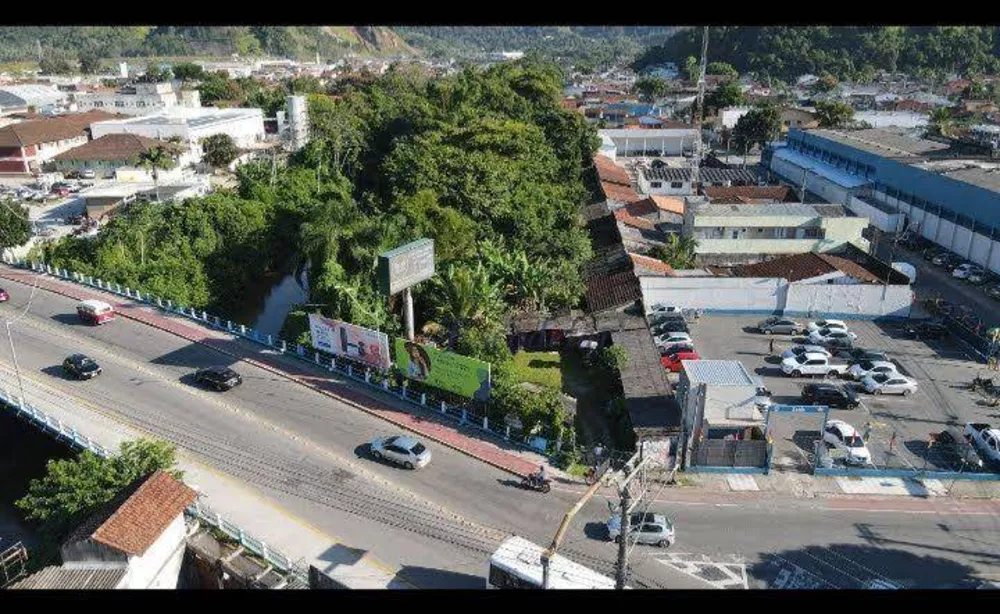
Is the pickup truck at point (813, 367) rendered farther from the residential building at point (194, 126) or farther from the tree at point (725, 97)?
the tree at point (725, 97)

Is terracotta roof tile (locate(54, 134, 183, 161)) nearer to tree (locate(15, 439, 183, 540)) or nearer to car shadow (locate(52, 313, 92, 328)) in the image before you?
car shadow (locate(52, 313, 92, 328))

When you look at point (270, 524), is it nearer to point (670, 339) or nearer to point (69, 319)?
point (670, 339)

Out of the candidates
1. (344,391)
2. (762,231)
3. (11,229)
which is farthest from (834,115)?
(11,229)

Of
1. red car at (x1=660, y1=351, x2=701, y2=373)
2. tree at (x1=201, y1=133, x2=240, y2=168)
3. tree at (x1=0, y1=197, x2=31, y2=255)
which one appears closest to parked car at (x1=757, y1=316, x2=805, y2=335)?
red car at (x1=660, y1=351, x2=701, y2=373)

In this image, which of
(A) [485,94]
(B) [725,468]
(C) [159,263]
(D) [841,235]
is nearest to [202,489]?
(B) [725,468]

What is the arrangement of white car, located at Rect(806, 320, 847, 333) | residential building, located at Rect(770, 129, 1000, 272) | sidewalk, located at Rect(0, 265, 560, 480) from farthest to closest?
residential building, located at Rect(770, 129, 1000, 272) → white car, located at Rect(806, 320, 847, 333) → sidewalk, located at Rect(0, 265, 560, 480)
